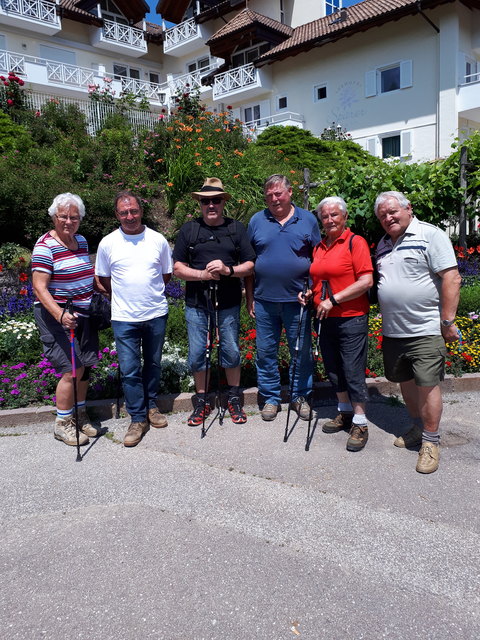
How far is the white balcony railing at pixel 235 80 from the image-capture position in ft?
79.2

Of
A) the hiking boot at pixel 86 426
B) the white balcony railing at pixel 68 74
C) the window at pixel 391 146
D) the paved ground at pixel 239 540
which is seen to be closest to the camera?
the paved ground at pixel 239 540

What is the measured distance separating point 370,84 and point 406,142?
3.19 meters

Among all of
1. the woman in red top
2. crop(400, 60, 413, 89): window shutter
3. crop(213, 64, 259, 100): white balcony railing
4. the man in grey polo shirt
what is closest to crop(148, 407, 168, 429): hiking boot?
the woman in red top

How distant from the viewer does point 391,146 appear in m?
20.5

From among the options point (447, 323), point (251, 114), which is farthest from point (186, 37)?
point (447, 323)

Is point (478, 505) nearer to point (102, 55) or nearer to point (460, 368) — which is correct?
point (460, 368)

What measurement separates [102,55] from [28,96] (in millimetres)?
14387

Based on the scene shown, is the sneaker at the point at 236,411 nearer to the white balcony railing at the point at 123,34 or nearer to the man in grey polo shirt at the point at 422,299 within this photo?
the man in grey polo shirt at the point at 422,299

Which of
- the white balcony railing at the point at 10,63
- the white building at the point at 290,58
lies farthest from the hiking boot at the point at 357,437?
the white balcony railing at the point at 10,63

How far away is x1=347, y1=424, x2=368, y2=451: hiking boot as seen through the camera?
3.92 metres

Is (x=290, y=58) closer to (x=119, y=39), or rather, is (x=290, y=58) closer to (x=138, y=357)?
(x=119, y=39)

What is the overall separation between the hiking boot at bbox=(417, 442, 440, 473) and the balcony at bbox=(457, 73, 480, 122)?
18.4 metres

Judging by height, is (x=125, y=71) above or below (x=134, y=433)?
above

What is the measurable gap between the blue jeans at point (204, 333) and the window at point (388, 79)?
18956mm
